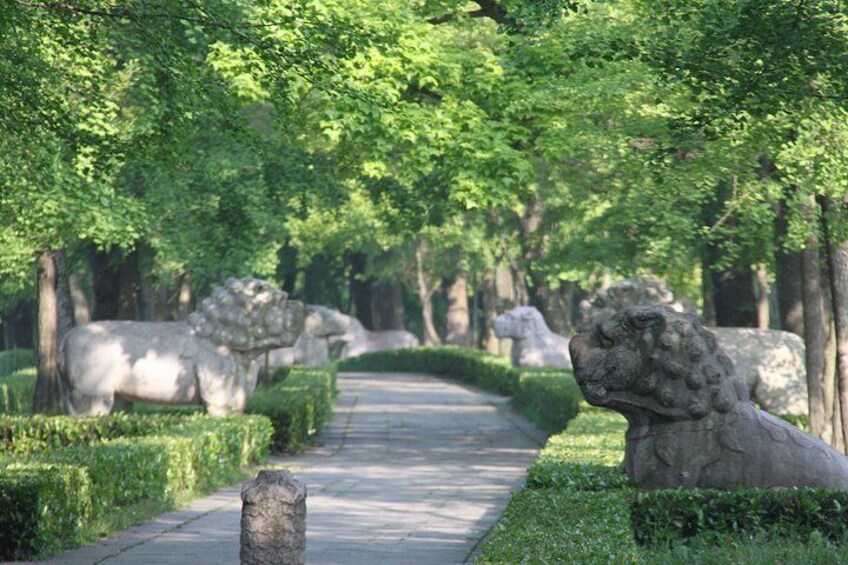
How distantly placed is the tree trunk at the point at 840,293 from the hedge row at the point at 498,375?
8.45 meters

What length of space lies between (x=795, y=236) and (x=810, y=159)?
5.92 ft

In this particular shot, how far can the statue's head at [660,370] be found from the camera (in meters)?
11.7

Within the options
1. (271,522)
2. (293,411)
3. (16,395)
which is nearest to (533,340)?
(16,395)

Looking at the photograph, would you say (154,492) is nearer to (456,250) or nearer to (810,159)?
(810,159)

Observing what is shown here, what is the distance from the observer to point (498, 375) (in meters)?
42.6

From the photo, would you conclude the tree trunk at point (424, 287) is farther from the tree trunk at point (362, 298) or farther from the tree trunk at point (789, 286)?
the tree trunk at point (789, 286)

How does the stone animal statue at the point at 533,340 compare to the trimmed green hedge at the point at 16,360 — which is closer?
the stone animal statue at the point at 533,340

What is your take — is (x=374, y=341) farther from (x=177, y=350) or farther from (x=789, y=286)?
(x=177, y=350)

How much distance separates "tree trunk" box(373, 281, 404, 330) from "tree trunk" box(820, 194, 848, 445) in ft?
181

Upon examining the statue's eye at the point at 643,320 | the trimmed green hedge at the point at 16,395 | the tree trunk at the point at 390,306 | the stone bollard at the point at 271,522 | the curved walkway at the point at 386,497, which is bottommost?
the curved walkway at the point at 386,497

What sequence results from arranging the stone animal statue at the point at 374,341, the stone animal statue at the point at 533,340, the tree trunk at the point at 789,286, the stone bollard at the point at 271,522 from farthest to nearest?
the stone animal statue at the point at 374,341 → the stone animal statue at the point at 533,340 → the tree trunk at the point at 789,286 → the stone bollard at the point at 271,522

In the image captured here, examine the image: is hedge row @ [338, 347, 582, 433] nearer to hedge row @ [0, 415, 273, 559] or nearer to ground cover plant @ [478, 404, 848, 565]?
hedge row @ [0, 415, 273, 559]

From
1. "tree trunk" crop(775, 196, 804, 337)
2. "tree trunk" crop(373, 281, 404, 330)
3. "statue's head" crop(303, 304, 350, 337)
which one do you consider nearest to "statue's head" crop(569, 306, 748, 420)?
"tree trunk" crop(775, 196, 804, 337)

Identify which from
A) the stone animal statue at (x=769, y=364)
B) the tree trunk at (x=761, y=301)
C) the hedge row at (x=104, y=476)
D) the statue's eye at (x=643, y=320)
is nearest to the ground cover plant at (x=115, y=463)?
the hedge row at (x=104, y=476)
